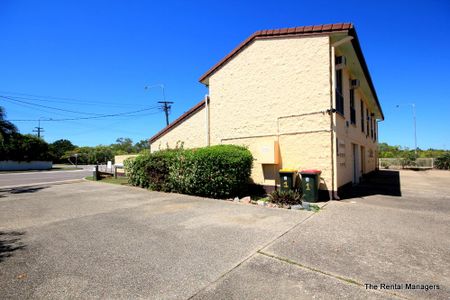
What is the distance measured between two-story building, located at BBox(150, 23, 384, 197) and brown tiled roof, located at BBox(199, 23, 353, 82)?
32 millimetres

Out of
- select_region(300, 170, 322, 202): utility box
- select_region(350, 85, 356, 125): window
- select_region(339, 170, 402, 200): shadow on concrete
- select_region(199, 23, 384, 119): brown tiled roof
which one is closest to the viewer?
select_region(300, 170, 322, 202): utility box

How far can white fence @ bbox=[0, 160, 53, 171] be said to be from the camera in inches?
1513

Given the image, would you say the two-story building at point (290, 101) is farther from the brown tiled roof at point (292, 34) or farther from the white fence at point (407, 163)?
the white fence at point (407, 163)

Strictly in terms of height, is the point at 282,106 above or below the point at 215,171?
above

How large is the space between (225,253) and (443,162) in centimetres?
3171

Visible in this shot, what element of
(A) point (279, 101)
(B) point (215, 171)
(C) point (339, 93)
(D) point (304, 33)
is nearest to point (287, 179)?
(B) point (215, 171)

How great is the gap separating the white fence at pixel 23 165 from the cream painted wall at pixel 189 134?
129ft

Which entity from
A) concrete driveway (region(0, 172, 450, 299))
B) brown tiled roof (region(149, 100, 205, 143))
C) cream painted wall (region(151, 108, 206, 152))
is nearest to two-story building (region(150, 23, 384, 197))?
cream painted wall (region(151, 108, 206, 152))

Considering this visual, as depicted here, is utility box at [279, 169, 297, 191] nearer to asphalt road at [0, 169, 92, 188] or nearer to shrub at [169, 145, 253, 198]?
shrub at [169, 145, 253, 198]

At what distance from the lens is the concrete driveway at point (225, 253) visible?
289 cm

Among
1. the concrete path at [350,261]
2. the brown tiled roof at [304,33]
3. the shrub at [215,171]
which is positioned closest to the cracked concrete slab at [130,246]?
the concrete path at [350,261]

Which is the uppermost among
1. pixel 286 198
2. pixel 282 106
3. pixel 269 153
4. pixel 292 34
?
pixel 292 34

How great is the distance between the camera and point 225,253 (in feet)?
12.7

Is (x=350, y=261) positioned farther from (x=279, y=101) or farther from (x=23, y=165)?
(x=23, y=165)
